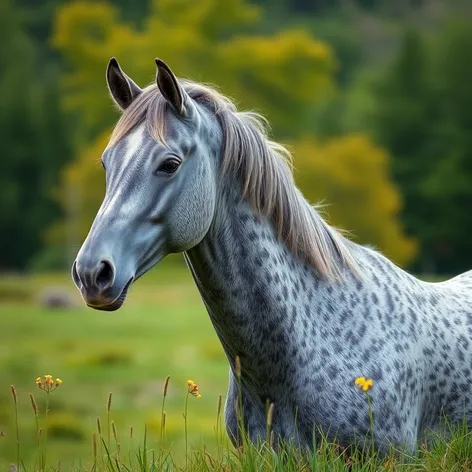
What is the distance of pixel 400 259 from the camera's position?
152 feet

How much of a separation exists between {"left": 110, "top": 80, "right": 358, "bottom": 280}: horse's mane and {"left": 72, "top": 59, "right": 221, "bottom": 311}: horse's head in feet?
0.16

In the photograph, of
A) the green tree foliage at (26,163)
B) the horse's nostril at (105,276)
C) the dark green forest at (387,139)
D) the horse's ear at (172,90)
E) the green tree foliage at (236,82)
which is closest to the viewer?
the horse's nostril at (105,276)

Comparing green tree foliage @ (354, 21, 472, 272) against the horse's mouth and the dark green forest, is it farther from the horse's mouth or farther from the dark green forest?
the horse's mouth

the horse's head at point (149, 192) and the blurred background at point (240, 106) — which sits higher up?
the blurred background at point (240, 106)

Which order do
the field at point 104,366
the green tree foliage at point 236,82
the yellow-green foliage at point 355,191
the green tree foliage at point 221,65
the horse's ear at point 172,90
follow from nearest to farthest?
the horse's ear at point 172,90 < the field at point 104,366 < the yellow-green foliage at point 355,191 < the green tree foliage at point 236,82 < the green tree foliage at point 221,65

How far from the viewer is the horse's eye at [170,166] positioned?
4086mm

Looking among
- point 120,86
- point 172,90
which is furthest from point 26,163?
point 172,90

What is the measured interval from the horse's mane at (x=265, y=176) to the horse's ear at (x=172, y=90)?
0.06 m

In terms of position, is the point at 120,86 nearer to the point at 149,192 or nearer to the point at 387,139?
the point at 149,192

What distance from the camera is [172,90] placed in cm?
414

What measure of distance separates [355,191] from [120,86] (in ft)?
138

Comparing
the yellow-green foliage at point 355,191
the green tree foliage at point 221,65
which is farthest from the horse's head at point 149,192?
the green tree foliage at point 221,65

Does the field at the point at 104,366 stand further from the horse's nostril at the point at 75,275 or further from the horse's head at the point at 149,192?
the horse's nostril at the point at 75,275

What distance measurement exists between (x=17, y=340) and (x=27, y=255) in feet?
91.7
